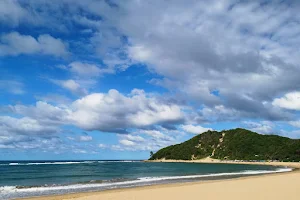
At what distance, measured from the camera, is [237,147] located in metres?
171

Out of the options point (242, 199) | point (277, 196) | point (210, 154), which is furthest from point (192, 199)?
point (210, 154)

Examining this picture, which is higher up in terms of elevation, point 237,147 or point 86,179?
point 237,147

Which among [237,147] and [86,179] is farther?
[237,147]

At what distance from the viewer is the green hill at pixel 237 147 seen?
152500 mm

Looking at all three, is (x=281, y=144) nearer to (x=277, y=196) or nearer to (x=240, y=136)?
(x=240, y=136)

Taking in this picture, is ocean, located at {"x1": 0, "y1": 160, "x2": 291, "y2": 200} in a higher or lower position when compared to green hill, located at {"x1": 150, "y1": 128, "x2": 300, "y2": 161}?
Result: lower

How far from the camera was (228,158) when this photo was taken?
162875 mm

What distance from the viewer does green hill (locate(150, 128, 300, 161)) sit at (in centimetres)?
15250

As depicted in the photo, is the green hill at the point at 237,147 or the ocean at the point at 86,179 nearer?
the ocean at the point at 86,179

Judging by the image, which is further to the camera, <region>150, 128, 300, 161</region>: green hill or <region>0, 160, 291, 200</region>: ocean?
<region>150, 128, 300, 161</region>: green hill

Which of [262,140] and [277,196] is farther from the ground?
[262,140]

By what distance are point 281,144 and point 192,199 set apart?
6554 inches

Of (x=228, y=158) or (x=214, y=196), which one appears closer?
(x=214, y=196)

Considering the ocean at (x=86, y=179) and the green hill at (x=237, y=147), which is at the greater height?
the green hill at (x=237, y=147)
